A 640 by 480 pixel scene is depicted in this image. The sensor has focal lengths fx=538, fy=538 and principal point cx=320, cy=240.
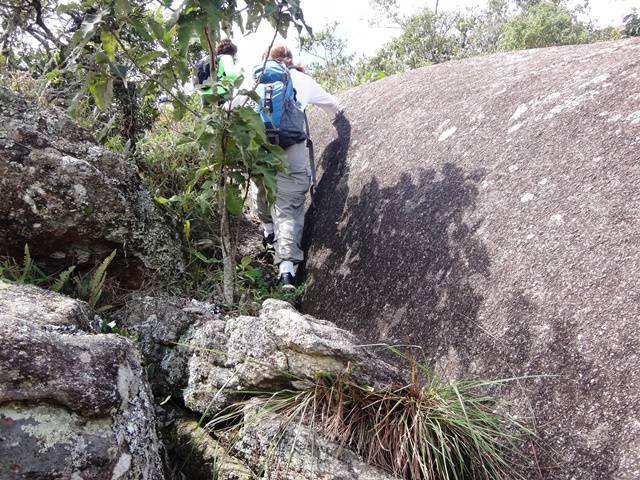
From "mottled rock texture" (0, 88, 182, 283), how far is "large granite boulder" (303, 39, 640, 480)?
4.84 feet

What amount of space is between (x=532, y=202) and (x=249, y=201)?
139 inches

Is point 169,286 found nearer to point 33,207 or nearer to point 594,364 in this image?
point 33,207

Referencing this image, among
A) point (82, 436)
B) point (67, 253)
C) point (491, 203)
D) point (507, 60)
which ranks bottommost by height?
point (82, 436)

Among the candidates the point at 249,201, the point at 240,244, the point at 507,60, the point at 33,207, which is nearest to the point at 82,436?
the point at 33,207

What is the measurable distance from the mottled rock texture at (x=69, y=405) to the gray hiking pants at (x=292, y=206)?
239 cm

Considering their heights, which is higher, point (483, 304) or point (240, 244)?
point (483, 304)

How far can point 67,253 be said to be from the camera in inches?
153

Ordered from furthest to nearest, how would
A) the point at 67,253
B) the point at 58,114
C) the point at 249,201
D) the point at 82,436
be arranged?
the point at 249,201
the point at 58,114
the point at 67,253
the point at 82,436

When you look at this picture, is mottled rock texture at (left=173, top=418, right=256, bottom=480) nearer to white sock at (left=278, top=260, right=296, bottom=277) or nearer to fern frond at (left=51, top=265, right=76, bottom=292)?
fern frond at (left=51, top=265, right=76, bottom=292)

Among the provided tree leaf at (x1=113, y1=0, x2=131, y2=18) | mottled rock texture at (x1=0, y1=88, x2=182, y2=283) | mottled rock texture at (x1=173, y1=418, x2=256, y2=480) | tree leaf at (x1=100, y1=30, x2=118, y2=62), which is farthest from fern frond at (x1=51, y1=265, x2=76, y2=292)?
tree leaf at (x1=113, y1=0, x2=131, y2=18)

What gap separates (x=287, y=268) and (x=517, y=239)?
219 cm

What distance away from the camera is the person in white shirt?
4.85 m

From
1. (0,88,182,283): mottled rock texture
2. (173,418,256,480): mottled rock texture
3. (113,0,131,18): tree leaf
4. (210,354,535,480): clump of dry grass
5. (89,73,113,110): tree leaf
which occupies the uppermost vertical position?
(113,0,131,18): tree leaf

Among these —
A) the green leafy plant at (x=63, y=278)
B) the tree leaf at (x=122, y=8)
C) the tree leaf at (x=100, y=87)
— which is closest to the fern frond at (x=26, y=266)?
the green leafy plant at (x=63, y=278)
